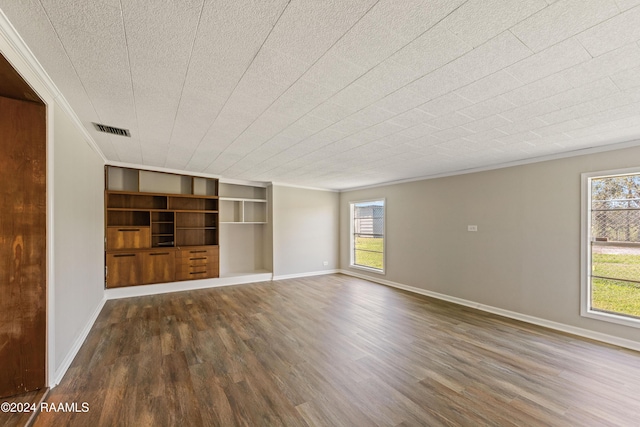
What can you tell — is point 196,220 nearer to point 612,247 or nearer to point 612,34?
point 612,34

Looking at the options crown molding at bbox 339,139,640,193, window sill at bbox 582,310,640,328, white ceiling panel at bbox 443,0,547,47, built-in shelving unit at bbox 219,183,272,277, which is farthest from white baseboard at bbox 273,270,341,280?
white ceiling panel at bbox 443,0,547,47

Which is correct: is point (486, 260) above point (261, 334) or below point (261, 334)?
above

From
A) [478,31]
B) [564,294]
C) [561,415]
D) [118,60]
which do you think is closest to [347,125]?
[478,31]

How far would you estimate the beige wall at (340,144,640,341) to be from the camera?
3572 millimetres

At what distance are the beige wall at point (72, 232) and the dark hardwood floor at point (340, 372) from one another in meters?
0.38

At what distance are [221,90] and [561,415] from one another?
358 centimetres

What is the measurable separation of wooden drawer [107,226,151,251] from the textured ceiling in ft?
7.69

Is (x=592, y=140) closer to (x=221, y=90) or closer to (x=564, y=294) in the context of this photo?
(x=564, y=294)

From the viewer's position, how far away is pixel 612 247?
132 inches

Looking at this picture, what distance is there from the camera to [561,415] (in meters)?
1.97

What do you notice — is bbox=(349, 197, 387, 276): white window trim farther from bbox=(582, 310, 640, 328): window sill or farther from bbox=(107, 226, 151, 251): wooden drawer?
bbox=(107, 226, 151, 251): wooden drawer

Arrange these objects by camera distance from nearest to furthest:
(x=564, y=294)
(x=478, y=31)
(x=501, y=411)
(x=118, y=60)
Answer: (x=478, y=31) → (x=118, y=60) → (x=501, y=411) → (x=564, y=294)

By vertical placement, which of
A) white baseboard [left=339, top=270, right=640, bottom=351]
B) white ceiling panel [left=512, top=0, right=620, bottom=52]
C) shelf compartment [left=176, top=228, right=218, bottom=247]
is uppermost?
white ceiling panel [left=512, top=0, right=620, bottom=52]

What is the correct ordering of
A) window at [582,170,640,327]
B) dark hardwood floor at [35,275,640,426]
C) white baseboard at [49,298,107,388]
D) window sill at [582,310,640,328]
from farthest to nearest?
window at [582,170,640,327] → window sill at [582,310,640,328] → white baseboard at [49,298,107,388] → dark hardwood floor at [35,275,640,426]
